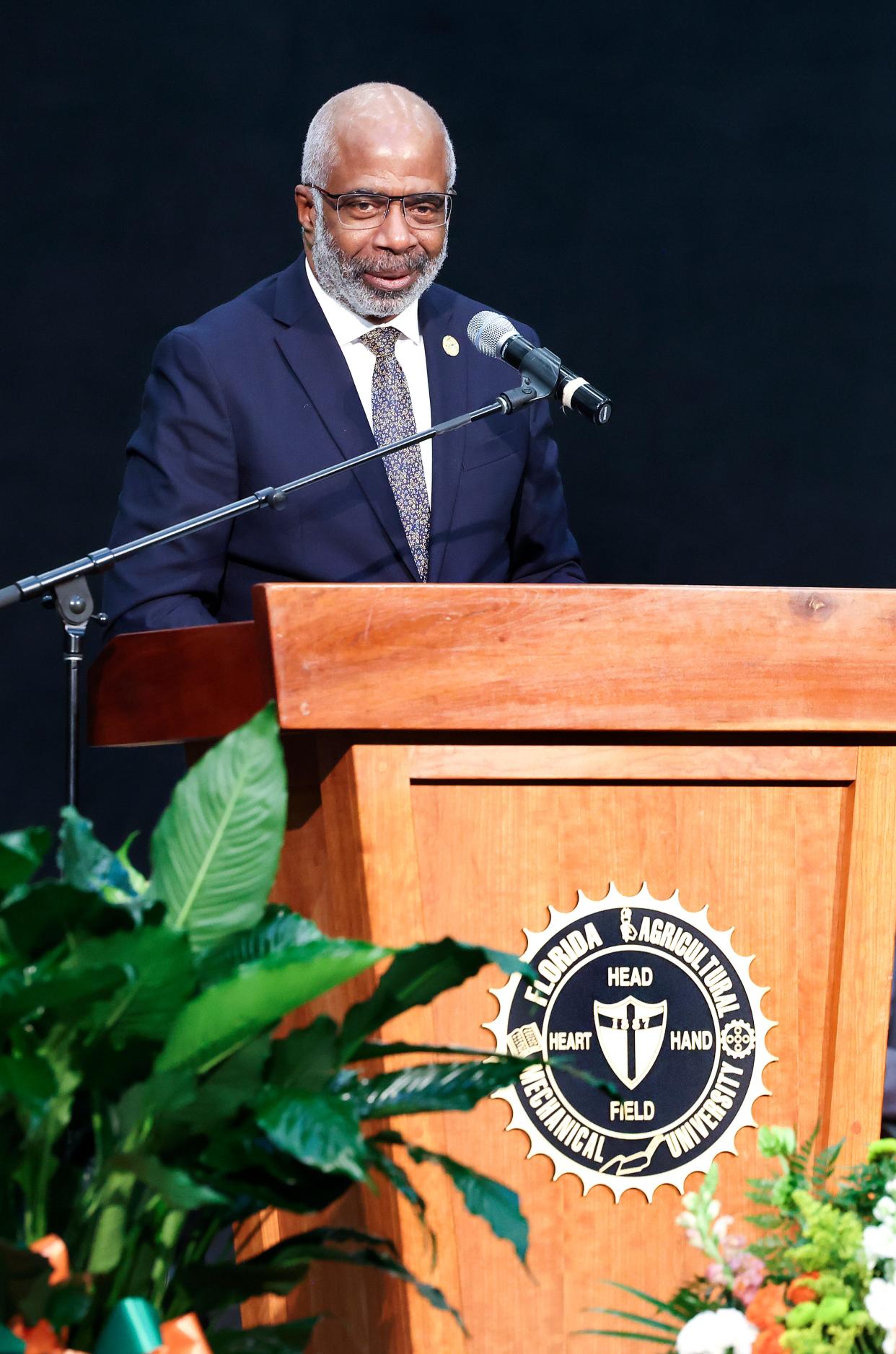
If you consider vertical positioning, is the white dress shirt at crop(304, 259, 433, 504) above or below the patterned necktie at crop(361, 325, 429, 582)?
above

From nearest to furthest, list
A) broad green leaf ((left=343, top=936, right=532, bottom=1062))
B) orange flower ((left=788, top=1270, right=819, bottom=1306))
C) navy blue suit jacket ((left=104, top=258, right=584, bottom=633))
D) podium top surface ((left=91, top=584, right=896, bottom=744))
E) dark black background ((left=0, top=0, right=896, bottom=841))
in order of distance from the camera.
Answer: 1. broad green leaf ((left=343, top=936, right=532, bottom=1062))
2. orange flower ((left=788, top=1270, right=819, bottom=1306))
3. podium top surface ((left=91, top=584, right=896, bottom=744))
4. navy blue suit jacket ((left=104, top=258, right=584, bottom=633))
5. dark black background ((left=0, top=0, right=896, bottom=841))

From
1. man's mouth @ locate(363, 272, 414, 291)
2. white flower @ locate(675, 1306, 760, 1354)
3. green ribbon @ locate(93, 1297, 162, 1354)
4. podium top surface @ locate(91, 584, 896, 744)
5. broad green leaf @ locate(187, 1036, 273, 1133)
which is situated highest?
man's mouth @ locate(363, 272, 414, 291)

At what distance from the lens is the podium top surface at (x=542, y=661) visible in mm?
1388

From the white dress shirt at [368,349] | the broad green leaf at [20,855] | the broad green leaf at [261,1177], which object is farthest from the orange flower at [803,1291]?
the white dress shirt at [368,349]

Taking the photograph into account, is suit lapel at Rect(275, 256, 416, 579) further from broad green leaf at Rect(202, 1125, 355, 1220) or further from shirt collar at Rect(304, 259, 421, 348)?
broad green leaf at Rect(202, 1125, 355, 1220)

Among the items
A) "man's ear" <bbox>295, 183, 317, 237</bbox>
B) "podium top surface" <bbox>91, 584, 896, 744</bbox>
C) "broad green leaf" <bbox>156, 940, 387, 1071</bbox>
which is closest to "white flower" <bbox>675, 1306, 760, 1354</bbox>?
"broad green leaf" <bbox>156, 940, 387, 1071</bbox>

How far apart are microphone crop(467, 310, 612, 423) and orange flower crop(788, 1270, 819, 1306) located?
0.85 meters

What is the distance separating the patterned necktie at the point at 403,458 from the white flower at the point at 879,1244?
1167 mm

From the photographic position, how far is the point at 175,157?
3156mm

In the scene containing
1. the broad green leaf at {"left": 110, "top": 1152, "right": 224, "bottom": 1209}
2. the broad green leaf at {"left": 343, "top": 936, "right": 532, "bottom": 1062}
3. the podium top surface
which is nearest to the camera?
the broad green leaf at {"left": 110, "top": 1152, "right": 224, "bottom": 1209}

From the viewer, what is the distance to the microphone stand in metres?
1.71

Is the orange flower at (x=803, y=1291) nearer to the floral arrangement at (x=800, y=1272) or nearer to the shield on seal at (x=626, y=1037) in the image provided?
the floral arrangement at (x=800, y=1272)

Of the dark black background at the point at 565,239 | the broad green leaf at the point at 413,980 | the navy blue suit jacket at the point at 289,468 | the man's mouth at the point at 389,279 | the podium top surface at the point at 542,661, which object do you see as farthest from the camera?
the dark black background at the point at 565,239

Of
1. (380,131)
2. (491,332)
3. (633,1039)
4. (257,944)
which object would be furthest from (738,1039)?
(380,131)
